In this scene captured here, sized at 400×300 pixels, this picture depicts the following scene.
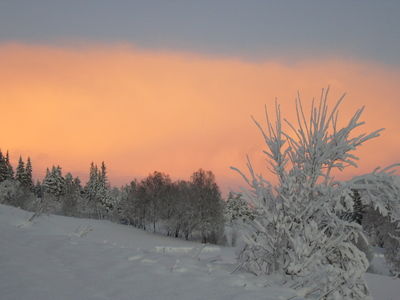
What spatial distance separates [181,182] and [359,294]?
160 feet

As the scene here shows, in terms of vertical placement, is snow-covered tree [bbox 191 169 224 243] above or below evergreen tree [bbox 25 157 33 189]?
below

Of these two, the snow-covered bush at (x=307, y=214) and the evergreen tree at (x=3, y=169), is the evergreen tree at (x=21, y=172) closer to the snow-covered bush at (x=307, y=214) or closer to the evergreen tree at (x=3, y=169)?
the evergreen tree at (x=3, y=169)

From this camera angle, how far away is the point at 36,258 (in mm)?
5656

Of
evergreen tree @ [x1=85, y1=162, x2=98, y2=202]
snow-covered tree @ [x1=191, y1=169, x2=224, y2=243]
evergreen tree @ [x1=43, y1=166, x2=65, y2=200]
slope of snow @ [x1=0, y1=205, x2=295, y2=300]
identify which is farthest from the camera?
evergreen tree @ [x1=85, y1=162, x2=98, y2=202]

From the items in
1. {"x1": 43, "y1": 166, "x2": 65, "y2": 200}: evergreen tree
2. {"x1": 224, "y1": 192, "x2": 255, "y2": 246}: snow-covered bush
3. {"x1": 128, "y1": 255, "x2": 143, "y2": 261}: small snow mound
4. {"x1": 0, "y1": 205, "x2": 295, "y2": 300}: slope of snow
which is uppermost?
{"x1": 43, "y1": 166, "x2": 65, "y2": 200}: evergreen tree

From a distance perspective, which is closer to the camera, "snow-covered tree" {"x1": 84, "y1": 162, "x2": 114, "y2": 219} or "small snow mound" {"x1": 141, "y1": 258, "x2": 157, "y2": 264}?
"small snow mound" {"x1": 141, "y1": 258, "x2": 157, "y2": 264}

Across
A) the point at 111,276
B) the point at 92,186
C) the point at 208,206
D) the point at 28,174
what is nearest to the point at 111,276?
the point at 111,276

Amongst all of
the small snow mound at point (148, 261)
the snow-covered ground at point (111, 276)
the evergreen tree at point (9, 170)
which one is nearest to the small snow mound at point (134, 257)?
the snow-covered ground at point (111, 276)

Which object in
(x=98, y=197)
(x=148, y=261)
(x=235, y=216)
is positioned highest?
(x=98, y=197)

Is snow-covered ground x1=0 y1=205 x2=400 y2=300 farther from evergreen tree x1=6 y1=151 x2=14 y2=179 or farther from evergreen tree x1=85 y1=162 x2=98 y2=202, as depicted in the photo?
evergreen tree x1=85 y1=162 x2=98 y2=202

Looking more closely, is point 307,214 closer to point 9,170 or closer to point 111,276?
point 111,276

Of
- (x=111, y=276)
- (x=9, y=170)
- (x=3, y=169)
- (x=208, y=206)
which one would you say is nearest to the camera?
(x=111, y=276)

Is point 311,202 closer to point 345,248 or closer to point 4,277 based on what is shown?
point 345,248

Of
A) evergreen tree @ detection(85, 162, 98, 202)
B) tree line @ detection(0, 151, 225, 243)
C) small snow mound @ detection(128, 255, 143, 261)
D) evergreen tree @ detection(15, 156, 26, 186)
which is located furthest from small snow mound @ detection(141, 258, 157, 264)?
evergreen tree @ detection(85, 162, 98, 202)
